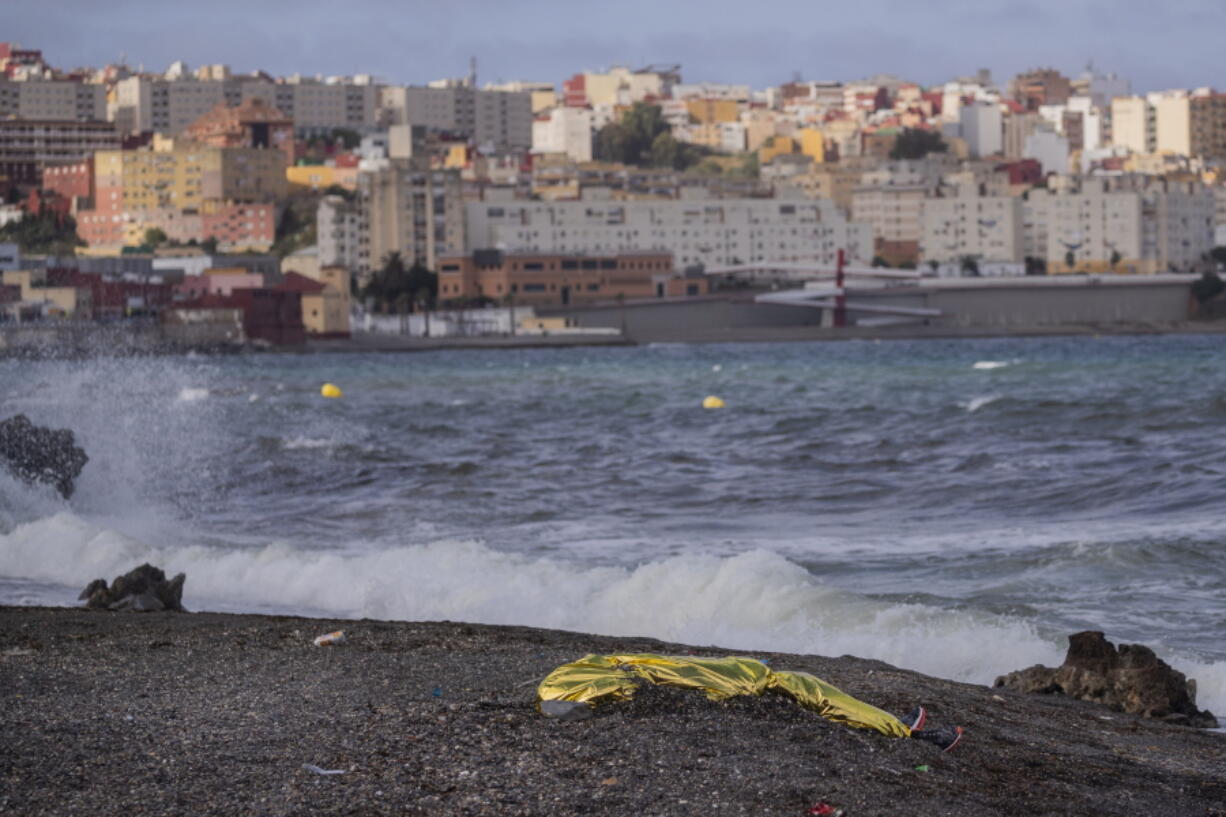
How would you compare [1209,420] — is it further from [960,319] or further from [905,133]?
[905,133]

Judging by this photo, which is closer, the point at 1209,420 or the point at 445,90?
the point at 1209,420

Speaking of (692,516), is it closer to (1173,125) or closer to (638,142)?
(638,142)

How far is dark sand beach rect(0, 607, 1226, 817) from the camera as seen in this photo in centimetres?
543

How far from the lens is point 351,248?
357ft

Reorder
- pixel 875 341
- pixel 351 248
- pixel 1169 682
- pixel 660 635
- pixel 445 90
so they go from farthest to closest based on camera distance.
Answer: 1. pixel 445 90
2. pixel 351 248
3. pixel 875 341
4. pixel 660 635
5. pixel 1169 682

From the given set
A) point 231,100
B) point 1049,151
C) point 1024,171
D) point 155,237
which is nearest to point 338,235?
point 155,237

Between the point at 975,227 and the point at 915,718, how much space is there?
394 feet

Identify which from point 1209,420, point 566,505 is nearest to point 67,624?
point 566,505

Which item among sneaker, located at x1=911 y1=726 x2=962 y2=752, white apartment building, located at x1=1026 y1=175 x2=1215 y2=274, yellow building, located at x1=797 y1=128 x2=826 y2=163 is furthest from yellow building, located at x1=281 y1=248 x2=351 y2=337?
yellow building, located at x1=797 y1=128 x2=826 y2=163

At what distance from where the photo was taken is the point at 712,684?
253 inches

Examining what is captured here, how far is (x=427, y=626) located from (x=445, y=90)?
544 ft

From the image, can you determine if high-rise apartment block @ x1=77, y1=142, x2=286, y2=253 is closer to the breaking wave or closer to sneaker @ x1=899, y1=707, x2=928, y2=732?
the breaking wave

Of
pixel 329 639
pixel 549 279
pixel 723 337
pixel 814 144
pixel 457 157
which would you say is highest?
pixel 814 144

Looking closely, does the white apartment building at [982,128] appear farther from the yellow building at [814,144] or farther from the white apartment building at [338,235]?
the white apartment building at [338,235]
